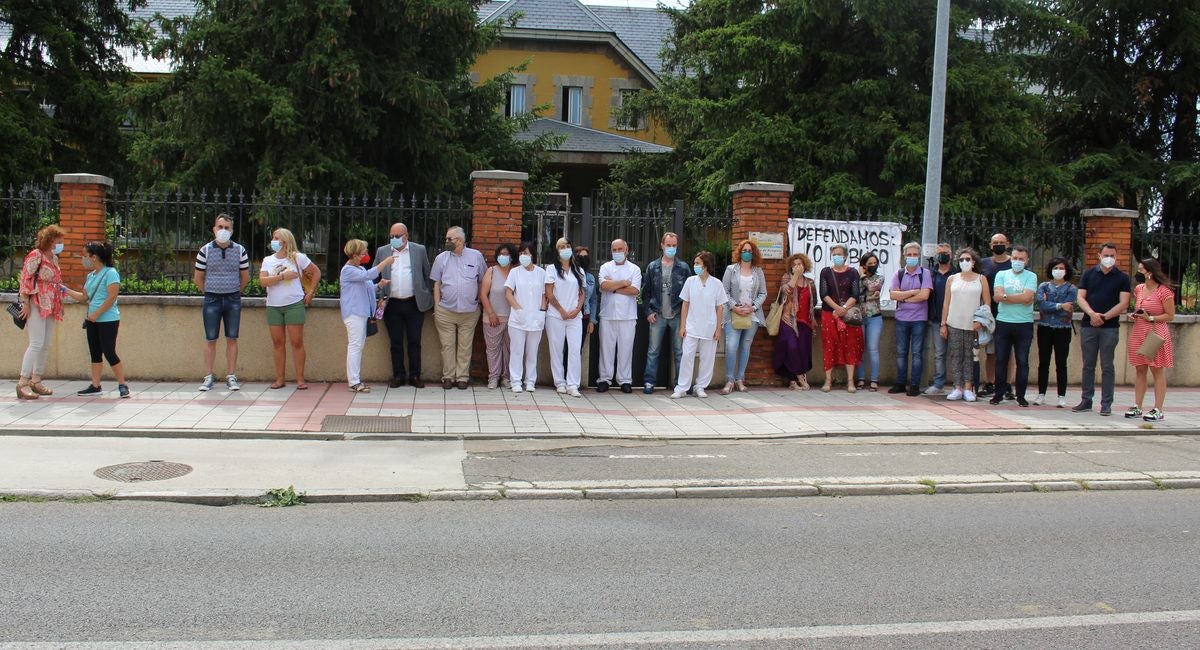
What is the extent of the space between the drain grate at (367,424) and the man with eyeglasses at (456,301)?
1.92m

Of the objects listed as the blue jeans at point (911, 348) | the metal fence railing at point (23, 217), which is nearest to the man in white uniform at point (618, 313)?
the blue jeans at point (911, 348)

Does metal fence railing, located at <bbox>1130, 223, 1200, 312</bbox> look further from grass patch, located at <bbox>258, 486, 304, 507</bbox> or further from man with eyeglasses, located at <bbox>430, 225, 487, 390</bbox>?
grass patch, located at <bbox>258, 486, 304, 507</bbox>

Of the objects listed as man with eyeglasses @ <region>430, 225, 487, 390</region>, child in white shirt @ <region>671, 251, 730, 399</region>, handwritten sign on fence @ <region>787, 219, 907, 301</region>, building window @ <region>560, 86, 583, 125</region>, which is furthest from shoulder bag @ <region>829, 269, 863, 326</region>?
building window @ <region>560, 86, 583, 125</region>

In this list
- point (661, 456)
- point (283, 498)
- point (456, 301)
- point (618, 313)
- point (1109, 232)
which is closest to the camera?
point (283, 498)

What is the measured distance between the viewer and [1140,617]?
4.79 metres

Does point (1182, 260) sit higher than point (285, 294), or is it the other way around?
point (1182, 260)

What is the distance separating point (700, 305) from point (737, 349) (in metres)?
0.97

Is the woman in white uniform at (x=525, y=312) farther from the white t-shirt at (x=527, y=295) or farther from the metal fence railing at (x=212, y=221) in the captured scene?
the metal fence railing at (x=212, y=221)

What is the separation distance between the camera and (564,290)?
11.8 metres

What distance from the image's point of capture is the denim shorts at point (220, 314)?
11.2 meters

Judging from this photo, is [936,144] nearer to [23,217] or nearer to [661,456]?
[661,456]

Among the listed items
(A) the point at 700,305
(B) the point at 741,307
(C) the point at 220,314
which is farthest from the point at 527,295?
(C) the point at 220,314

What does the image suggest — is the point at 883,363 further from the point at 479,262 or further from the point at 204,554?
the point at 204,554

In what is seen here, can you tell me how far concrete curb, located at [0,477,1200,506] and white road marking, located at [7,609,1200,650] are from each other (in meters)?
2.67
